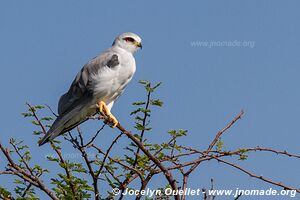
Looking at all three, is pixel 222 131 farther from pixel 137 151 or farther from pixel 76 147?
pixel 76 147

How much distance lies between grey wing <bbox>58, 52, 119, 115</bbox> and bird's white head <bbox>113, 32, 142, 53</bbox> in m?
0.53

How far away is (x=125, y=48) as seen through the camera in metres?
6.48

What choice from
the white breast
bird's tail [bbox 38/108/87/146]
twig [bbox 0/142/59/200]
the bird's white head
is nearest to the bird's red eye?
the bird's white head

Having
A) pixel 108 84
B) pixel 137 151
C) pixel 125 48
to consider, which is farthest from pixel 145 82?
pixel 125 48

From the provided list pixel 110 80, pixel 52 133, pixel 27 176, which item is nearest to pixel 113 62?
pixel 110 80

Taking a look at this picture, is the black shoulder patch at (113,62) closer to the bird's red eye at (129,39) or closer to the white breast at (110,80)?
the white breast at (110,80)

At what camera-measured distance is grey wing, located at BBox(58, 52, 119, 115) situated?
5.91 metres

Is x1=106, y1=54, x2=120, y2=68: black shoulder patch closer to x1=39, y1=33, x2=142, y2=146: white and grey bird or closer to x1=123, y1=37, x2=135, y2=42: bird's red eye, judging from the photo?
x1=39, y1=33, x2=142, y2=146: white and grey bird

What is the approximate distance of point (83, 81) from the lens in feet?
19.5

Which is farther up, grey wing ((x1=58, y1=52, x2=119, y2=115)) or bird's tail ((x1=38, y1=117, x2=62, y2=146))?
grey wing ((x1=58, y1=52, x2=119, y2=115))

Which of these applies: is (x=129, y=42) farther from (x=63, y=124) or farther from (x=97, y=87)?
(x=63, y=124)

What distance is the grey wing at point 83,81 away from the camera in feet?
19.4

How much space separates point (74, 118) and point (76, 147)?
6.01ft

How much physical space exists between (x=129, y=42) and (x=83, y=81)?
36.8 inches
